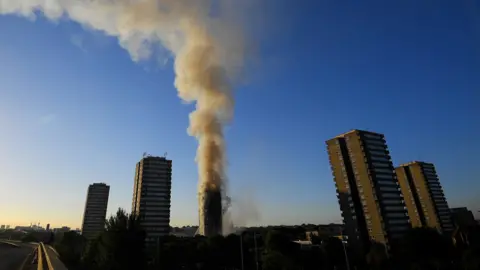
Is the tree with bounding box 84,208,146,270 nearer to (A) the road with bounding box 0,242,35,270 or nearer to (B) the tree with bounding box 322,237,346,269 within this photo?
(A) the road with bounding box 0,242,35,270

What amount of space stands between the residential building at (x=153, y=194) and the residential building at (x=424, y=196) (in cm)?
12713

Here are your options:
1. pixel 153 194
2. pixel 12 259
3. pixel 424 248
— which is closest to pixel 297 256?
pixel 424 248

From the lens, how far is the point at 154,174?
151 metres

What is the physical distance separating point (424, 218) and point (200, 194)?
117501 millimetres

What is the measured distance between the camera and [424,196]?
534 ft

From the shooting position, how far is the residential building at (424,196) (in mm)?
156750

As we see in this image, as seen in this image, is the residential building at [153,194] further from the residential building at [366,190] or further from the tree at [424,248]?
the tree at [424,248]

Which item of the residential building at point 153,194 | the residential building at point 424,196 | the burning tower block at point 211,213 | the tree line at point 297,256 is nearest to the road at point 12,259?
the tree line at point 297,256

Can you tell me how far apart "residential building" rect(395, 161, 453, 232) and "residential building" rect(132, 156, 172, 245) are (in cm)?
12713

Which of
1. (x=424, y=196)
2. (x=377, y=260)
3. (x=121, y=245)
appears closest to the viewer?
(x=121, y=245)

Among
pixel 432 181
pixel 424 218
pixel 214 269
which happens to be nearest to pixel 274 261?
pixel 214 269

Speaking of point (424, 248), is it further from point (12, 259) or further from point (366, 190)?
point (12, 259)

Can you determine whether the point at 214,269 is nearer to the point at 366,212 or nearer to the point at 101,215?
the point at 366,212

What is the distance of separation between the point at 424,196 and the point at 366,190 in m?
65.9
